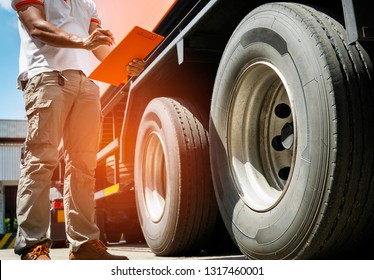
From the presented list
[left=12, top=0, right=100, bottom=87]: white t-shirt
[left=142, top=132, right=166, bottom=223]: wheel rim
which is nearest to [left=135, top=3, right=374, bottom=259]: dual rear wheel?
[left=142, top=132, right=166, bottom=223]: wheel rim

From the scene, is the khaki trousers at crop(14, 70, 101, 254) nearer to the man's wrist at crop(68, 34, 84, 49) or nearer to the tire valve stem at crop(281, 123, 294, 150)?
the man's wrist at crop(68, 34, 84, 49)

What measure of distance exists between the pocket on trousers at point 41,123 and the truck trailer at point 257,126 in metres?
0.72

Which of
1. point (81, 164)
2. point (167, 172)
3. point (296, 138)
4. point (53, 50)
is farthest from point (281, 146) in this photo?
point (53, 50)

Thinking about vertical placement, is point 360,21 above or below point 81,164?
above

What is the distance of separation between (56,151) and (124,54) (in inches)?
23.2

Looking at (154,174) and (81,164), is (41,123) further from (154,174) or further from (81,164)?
(154,174)

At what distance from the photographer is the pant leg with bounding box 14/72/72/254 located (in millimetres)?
2553

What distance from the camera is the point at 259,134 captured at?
241 centimetres

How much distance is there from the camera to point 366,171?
166 centimetres

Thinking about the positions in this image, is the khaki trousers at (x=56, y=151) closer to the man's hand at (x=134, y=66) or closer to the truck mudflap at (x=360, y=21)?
the man's hand at (x=134, y=66)

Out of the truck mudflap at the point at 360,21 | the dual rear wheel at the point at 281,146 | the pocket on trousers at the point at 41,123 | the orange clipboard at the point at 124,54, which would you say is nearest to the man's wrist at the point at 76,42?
the orange clipboard at the point at 124,54

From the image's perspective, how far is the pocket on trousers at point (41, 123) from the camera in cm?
256
